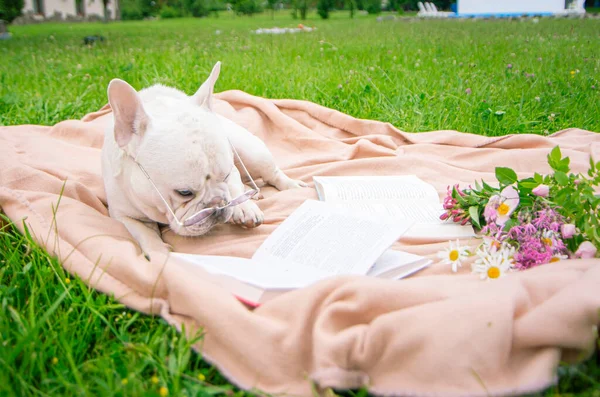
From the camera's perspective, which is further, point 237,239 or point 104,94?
point 104,94

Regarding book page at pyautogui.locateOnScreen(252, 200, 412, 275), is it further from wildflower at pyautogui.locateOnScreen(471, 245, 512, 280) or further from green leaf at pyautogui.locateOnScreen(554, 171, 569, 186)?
green leaf at pyautogui.locateOnScreen(554, 171, 569, 186)

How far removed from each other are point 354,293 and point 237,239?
918mm

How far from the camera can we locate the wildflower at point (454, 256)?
1.99m

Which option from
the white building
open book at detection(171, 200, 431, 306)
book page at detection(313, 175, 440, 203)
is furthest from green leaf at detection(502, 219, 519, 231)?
the white building

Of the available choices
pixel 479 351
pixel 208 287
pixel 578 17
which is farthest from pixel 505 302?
pixel 578 17

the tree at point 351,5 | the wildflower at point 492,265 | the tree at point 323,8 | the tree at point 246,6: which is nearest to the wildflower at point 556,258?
the wildflower at point 492,265

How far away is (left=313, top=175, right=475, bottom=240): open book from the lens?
7.63ft

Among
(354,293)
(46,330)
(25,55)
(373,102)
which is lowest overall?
(46,330)

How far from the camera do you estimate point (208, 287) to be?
64.8 inches

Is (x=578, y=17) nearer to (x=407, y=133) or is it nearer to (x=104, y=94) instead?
(x=407, y=133)

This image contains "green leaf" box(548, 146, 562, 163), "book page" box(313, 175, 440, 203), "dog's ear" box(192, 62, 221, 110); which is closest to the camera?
"green leaf" box(548, 146, 562, 163)

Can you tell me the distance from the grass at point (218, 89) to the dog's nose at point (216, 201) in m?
0.56

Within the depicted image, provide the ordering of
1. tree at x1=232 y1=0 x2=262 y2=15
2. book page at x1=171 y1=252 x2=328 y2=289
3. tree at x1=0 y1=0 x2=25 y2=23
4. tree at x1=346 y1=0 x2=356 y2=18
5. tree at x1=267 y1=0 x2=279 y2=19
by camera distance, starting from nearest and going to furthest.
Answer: book page at x1=171 y1=252 x2=328 y2=289, tree at x1=0 y1=0 x2=25 y2=23, tree at x1=232 y1=0 x2=262 y2=15, tree at x1=267 y1=0 x2=279 y2=19, tree at x1=346 y1=0 x2=356 y2=18

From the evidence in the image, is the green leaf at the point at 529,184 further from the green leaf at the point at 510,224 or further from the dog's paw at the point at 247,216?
the dog's paw at the point at 247,216
